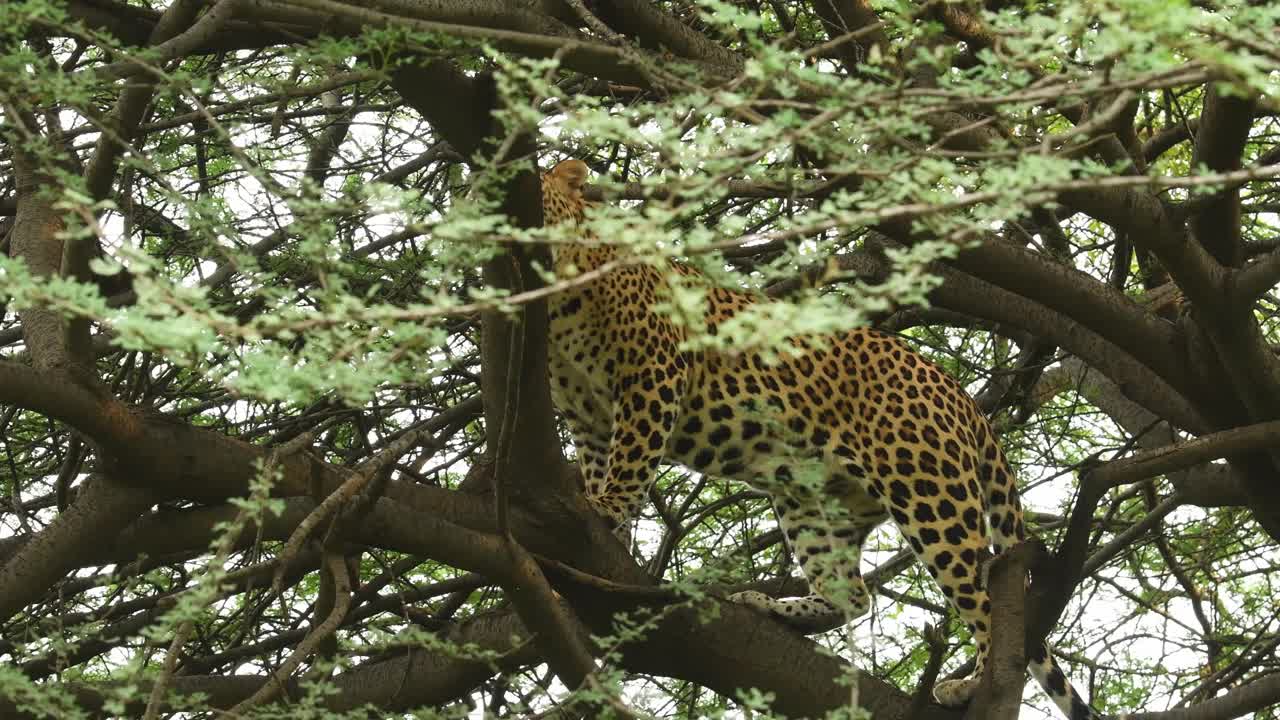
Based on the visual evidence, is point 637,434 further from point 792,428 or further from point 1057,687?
point 1057,687

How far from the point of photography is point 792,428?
6.96 meters

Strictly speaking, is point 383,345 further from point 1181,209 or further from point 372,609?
point 1181,209

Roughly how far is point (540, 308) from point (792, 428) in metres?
2.06

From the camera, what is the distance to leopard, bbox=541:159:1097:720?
6820 mm

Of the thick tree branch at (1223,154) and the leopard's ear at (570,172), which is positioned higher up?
the leopard's ear at (570,172)

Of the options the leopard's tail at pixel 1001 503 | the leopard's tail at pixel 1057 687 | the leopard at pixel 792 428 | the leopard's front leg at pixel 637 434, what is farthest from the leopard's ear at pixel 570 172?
the leopard's tail at pixel 1057 687

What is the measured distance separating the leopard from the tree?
1.18 ft

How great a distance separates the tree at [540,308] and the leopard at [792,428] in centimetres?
36

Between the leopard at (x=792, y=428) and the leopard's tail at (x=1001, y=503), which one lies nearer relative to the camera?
the leopard at (x=792, y=428)

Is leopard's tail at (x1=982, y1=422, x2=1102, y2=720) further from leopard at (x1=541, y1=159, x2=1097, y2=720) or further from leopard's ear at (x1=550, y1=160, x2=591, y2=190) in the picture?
leopard's ear at (x1=550, y1=160, x2=591, y2=190)

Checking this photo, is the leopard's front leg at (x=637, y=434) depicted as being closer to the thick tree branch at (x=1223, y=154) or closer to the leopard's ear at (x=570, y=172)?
the leopard's ear at (x=570, y=172)

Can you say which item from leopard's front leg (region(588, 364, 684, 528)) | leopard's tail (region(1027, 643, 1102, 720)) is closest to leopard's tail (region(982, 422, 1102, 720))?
leopard's tail (region(1027, 643, 1102, 720))

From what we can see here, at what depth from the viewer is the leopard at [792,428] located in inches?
269

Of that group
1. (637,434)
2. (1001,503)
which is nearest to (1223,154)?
(1001,503)
